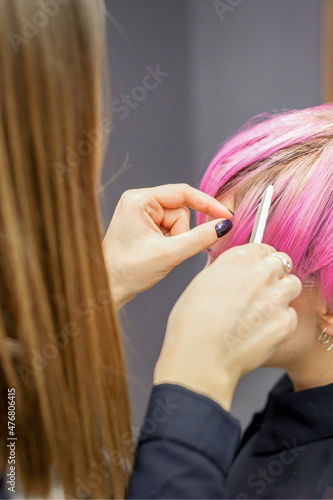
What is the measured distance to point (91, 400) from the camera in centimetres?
51

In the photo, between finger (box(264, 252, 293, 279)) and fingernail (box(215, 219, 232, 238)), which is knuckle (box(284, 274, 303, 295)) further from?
fingernail (box(215, 219, 232, 238))

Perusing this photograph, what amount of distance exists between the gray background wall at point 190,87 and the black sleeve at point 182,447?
970 mm

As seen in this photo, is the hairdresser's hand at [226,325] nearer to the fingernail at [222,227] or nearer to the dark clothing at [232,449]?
the dark clothing at [232,449]

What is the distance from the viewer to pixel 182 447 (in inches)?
18.1

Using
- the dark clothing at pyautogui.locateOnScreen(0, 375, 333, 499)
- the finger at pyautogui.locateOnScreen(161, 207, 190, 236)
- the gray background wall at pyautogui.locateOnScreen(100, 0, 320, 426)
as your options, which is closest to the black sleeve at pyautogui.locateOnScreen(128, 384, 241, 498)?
the dark clothing at pyautogui.locateOnScreen(0, 375, 333, 499)

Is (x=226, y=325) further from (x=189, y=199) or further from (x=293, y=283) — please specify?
(x=189, y=199)

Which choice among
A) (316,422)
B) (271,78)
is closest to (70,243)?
(316,422)

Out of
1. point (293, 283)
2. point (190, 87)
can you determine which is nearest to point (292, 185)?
point (293, 283)

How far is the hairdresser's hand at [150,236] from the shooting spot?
723mm

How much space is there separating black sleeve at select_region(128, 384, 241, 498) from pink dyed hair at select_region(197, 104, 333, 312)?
1.04 ft

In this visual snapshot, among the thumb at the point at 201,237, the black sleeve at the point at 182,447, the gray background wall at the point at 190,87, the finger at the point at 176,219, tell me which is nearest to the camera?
the black sleeve at the point at 182,447

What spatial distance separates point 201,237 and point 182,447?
12.1 inches

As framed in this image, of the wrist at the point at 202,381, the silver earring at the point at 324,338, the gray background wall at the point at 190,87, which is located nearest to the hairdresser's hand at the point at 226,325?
the wrist at the point at 202,381

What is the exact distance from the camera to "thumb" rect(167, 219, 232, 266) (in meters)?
0.68
